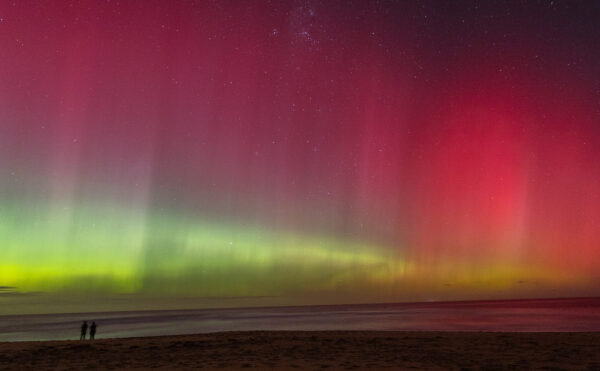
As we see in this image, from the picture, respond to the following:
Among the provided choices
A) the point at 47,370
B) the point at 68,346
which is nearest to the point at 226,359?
the point at 47,370

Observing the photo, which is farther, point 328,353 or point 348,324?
point 348,324

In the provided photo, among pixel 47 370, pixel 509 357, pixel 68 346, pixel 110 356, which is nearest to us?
pixel 47 370

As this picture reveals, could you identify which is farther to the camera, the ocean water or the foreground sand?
the ocean water

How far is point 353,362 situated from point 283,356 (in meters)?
3.66

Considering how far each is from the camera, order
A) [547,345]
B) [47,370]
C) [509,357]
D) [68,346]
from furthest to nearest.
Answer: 1. [68,346]
2. [547,345]
3. [509,357]
4. [47,370]

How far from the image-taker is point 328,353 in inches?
871

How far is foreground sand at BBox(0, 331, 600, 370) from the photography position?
62.1 feet

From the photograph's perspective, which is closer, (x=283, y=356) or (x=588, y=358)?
(x=588, y=358)

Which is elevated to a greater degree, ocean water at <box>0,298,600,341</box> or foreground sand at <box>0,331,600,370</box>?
foreground sand at <box>0,331,600,370</box>

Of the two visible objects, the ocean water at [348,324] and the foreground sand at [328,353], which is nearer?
the foreground sand at [328,353]

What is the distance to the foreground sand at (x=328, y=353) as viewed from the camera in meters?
18.9

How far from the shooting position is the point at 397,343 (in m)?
25.6

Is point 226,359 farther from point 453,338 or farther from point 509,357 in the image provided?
point 453,338

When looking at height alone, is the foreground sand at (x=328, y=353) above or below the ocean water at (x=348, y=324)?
above
